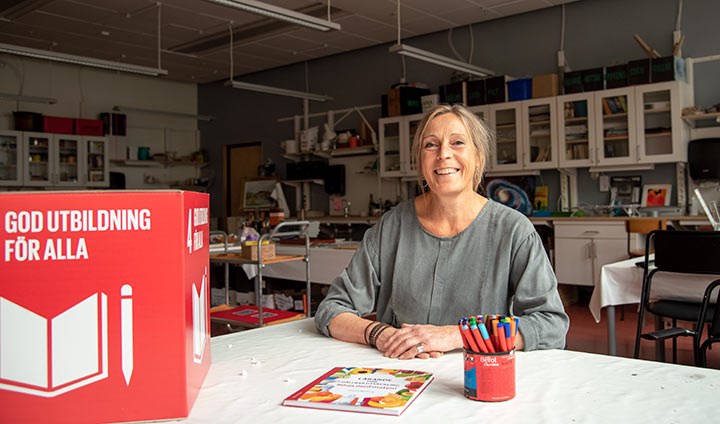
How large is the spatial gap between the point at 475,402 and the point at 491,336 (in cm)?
11

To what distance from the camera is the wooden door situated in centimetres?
962

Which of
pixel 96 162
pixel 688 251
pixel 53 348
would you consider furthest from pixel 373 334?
pixel 96 162

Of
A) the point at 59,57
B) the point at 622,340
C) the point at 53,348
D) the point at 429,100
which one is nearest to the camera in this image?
the point at 53,348

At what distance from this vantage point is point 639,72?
567 cm

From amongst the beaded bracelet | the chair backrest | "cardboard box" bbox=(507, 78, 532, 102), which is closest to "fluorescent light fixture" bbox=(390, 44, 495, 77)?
"cardboard box" bbox=(507, 78, 532, 102)

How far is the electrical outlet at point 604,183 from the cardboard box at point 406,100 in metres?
2.17

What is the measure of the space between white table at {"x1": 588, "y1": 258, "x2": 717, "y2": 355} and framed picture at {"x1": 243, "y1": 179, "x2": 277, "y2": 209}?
6.40 metres

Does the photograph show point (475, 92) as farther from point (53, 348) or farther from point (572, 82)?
point (53, 348)

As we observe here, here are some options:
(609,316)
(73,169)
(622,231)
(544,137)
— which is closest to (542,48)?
(544,137)

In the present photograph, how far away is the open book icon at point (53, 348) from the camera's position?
2.71 feet

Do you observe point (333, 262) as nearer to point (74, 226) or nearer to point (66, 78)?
point (74, 226)

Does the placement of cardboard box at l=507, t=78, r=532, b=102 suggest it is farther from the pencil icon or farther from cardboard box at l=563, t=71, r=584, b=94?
the pencil icon

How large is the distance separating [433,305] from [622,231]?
177 inches

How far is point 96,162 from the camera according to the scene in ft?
28.7
